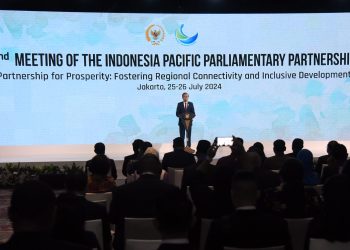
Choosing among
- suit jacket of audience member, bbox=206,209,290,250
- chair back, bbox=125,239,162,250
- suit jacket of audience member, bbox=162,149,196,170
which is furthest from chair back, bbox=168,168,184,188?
suit jacket of audience member, bbox=206,209,290,250

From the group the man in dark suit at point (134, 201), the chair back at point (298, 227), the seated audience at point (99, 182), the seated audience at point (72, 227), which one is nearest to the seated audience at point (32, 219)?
the seated audience at point (72, 227)

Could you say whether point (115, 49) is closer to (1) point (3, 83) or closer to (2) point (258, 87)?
(1) point (3, 83)

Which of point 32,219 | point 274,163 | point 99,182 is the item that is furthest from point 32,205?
point 274,163

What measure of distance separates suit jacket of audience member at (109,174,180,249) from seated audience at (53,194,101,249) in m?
0.87

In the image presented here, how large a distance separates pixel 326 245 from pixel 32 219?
1627 mm

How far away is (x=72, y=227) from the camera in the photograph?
2.57 m

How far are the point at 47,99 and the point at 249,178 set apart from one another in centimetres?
941

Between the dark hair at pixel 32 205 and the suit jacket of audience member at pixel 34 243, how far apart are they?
0.05 metres

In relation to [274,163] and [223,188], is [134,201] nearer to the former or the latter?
[223,188]

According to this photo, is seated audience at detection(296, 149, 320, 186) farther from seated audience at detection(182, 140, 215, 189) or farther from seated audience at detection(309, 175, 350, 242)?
seated audience at detection(309, 175, 350, 242)

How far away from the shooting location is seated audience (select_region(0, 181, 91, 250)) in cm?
169

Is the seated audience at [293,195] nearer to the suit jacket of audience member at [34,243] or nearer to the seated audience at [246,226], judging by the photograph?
the seated audience at [246,226]
